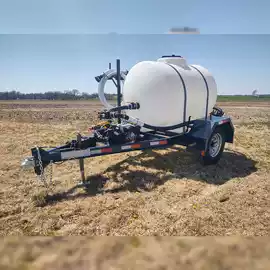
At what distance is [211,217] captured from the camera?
3.67 meters

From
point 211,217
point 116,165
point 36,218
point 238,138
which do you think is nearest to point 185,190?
point 211,217

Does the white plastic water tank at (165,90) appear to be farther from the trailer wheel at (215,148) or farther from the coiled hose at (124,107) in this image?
the trailer wheel at (215,148)

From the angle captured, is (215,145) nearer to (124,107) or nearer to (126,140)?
(126,140)

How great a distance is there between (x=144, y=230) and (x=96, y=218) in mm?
814

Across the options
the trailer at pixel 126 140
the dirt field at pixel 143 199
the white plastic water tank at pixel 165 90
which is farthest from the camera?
the white plastic water tank at pixel 165 90

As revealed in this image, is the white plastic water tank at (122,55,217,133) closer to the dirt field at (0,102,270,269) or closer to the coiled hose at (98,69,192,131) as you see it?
the coiled hose at (98,69,192,131)

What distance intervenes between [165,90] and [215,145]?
254 cm

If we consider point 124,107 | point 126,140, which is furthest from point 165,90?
point 126,140

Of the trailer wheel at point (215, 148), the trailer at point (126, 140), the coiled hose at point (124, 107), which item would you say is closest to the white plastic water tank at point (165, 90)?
the coiled hose at point (124, 107)

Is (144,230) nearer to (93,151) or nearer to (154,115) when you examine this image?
(93,151)

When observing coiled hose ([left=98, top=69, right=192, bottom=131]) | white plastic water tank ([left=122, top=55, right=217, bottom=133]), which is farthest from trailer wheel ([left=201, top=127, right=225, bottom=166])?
coiled hose ([left=98, top=69, right=192, bottom=131])

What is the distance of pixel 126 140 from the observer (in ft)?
17.9

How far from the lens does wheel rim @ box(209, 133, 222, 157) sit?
6.62 m

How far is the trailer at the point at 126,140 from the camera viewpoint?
4551mm
